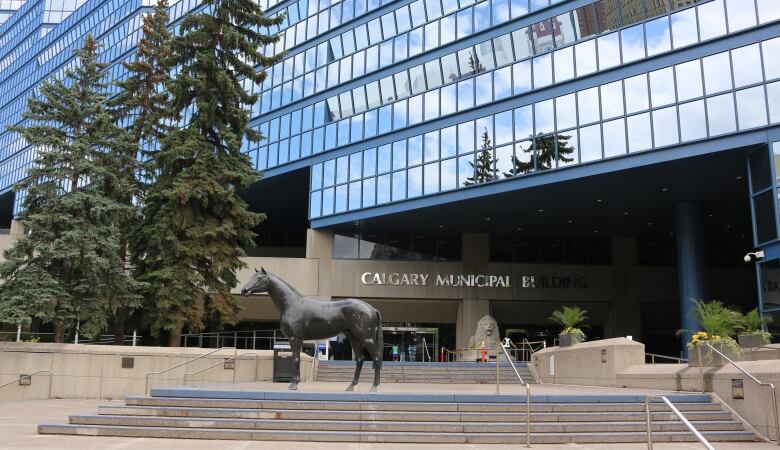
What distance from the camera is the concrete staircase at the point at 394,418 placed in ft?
41.8

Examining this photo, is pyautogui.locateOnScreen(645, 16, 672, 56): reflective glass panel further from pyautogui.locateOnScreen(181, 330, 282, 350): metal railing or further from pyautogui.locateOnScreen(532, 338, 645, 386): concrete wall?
pyautogui.locateOnScreen(181, 330, 282, 350): metal railing

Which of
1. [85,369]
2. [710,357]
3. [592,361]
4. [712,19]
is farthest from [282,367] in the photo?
[712,19]

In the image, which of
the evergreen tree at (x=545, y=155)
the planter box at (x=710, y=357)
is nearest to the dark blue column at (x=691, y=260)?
the evergreen tree at (x=545, y=155)

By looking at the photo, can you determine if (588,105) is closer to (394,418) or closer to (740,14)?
(740,14)

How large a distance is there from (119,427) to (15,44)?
3488 inches

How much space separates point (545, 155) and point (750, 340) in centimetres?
1495

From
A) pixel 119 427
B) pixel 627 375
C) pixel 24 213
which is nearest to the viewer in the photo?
pixel 119 427

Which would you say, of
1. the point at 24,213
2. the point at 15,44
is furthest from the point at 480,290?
the point at 15,44

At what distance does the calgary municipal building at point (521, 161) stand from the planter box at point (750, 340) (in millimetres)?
7728

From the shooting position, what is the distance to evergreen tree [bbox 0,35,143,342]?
2300 centimetres

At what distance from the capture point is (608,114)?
30562 mm

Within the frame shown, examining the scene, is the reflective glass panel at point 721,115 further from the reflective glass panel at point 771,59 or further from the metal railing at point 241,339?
the metal railing at point 241,339

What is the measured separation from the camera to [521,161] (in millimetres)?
33469

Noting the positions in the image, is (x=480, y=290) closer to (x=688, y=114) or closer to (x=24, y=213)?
(x=688, y=114)
